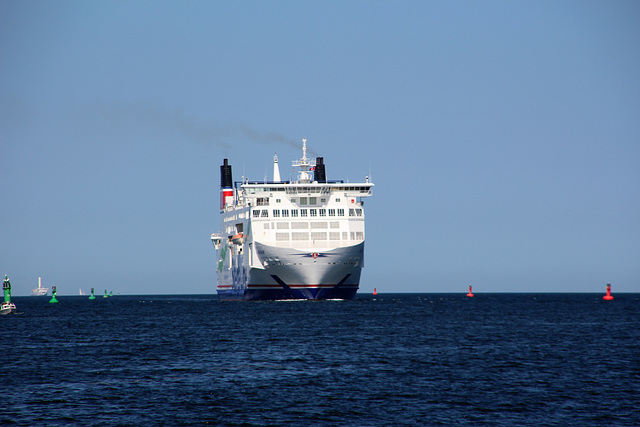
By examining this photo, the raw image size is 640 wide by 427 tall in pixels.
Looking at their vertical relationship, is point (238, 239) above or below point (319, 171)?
below

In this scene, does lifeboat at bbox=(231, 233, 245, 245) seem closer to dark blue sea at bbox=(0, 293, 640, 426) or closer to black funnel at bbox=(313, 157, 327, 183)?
black funnel at bbox=(313, 157, 327, 183)

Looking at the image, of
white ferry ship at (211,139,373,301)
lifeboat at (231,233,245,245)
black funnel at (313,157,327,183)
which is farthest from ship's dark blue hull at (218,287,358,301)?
black funnel at (313,157,327,183)

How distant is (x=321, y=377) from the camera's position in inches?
1348

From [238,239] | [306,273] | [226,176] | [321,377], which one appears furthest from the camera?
[226,176]

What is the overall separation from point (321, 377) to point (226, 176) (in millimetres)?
85148

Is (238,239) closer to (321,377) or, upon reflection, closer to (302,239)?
Answer: (302,239)

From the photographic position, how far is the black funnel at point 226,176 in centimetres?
11711

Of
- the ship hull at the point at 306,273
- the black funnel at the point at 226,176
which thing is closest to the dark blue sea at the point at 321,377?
the ship hull at the point at 306,273

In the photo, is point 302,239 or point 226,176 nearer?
point 302,239

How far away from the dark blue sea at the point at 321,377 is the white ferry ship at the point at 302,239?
26177 mm

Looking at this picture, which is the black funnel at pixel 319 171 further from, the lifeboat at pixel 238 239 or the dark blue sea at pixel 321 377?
the dark blue sea at pixel 321 377

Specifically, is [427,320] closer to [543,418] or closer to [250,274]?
[250,274]

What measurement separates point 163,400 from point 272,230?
5934 cm

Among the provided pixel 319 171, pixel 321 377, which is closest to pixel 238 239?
pixel 319 171
